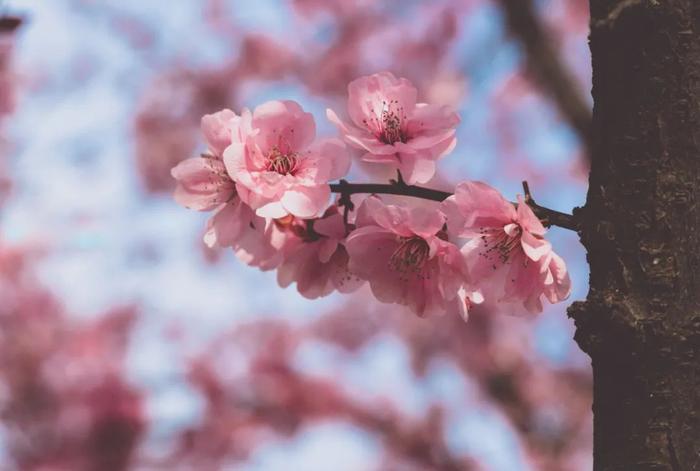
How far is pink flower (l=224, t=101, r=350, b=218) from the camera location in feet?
3.70

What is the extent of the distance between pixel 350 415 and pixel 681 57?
18.5 feet

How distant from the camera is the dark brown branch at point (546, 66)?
333cm

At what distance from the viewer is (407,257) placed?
3.86 ft

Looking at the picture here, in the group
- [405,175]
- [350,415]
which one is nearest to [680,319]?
[405,175]

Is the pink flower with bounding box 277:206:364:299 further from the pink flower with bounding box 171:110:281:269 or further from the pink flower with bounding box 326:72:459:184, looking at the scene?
the pink flower with bounding box 326:72:459:184

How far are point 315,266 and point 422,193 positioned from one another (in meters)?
0.26

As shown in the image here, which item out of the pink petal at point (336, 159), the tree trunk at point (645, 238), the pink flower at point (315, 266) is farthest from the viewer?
the pink flower at point (315, 266)

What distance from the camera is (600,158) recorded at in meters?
1.00

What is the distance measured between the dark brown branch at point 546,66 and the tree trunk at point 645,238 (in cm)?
235

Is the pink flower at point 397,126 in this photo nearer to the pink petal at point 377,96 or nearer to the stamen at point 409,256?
the pink petal at point 377,96

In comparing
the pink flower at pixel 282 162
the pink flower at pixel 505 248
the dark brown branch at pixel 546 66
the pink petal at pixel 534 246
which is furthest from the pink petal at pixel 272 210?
the dark brown branch at pixel 546 66

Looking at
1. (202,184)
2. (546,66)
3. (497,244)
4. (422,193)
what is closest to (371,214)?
(422,193)

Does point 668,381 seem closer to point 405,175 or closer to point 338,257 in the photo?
point 405,175

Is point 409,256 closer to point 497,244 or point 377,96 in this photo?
point 497,244
